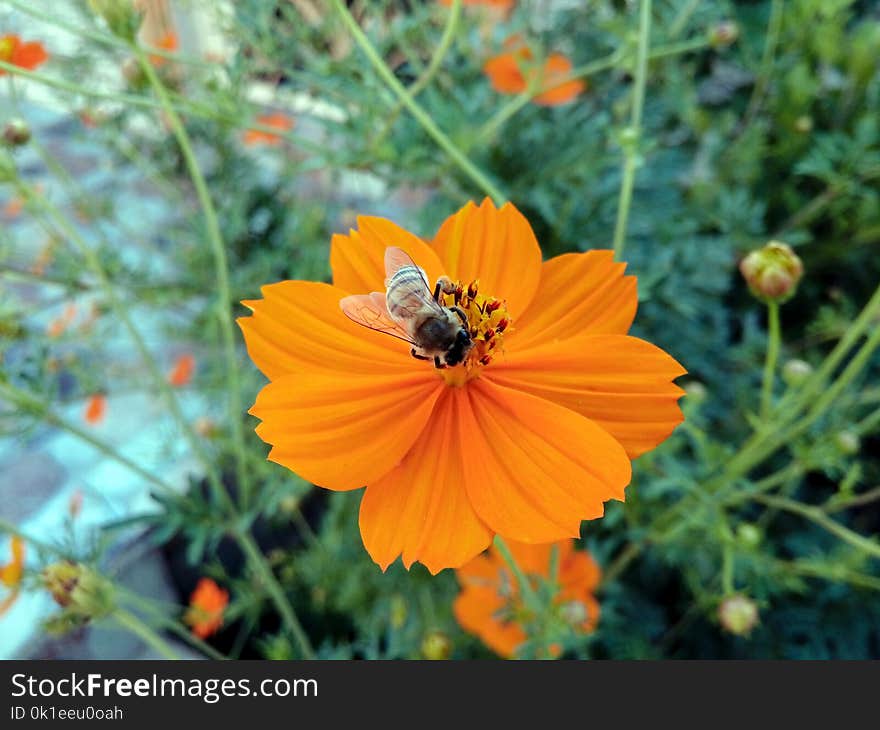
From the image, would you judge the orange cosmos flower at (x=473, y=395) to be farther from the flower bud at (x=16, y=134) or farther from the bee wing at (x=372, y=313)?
the flower bud at (x=16, y=134)

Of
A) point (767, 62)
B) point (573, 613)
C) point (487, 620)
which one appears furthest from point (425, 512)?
point (767, 62)

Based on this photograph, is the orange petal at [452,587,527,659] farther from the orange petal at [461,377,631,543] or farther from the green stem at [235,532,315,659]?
the orange petal at [461,377,631,543]

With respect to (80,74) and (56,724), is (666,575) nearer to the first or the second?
(56,724)

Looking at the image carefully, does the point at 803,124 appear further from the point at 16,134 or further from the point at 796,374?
the point at 16,134

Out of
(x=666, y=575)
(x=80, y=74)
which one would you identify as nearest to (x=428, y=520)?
(x=666, y=575)

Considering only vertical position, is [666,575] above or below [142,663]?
above
